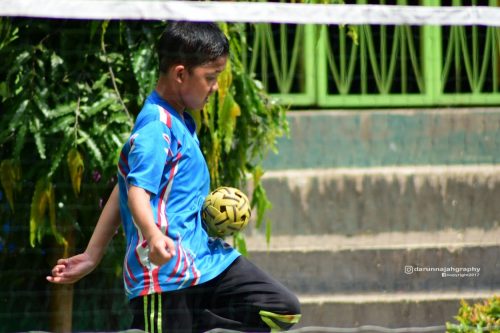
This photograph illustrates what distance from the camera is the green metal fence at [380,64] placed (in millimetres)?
7199

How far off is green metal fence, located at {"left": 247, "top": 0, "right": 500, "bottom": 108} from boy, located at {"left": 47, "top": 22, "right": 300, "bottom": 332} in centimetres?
267

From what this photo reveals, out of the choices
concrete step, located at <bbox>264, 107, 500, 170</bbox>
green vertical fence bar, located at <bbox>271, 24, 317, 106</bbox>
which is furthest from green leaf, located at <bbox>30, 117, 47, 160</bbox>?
green vertical fence bar, located at <bbox>271, 24, 317, 106</bbox>

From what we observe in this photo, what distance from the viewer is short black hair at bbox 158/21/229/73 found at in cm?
437

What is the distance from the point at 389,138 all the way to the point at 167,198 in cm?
316

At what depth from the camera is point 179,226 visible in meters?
4.26

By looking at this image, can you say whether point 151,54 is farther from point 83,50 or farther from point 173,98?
point 173,98

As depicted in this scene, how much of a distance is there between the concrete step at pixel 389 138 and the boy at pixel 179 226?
259 centimetres

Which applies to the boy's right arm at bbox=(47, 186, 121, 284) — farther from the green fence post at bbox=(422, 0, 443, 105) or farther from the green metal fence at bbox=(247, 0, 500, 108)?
the green fence post at bbox=(422, 0, 443, 105)

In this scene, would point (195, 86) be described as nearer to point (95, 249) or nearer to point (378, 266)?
point (95, 249)

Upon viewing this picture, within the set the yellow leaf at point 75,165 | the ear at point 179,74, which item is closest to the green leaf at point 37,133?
the yellow leaf at point 75,165

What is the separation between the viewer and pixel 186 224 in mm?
4281

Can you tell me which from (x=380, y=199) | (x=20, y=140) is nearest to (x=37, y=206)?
(x=20, y=140)

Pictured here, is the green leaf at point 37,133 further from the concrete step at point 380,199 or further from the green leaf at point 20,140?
the concrete step at point 380,199

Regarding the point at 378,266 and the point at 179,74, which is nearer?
the point at 179,74
